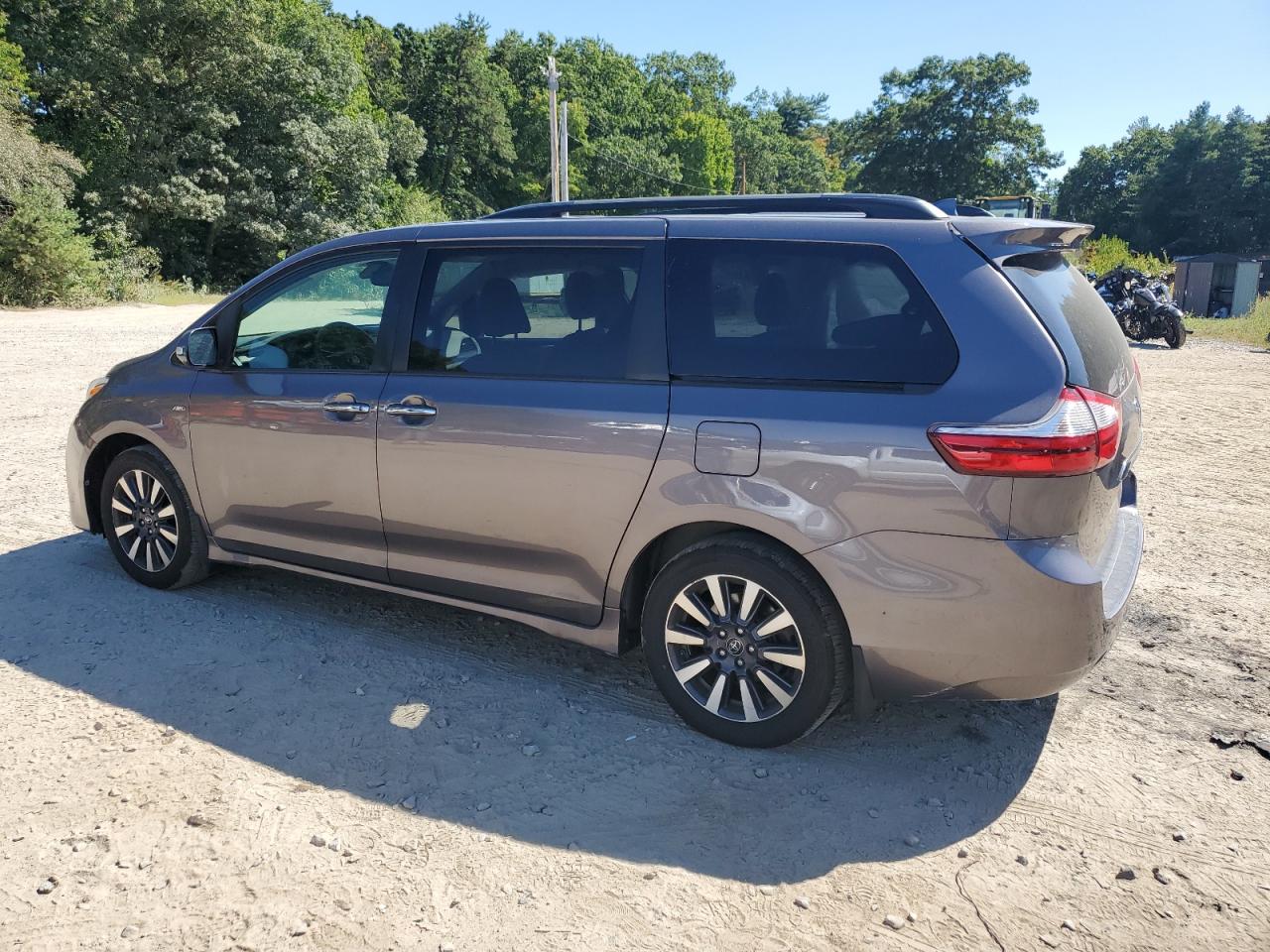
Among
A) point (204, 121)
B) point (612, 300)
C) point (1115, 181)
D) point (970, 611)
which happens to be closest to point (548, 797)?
point (970, 611)

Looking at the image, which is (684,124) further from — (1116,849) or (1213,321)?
(1116,849)

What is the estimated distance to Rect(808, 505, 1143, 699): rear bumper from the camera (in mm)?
3039

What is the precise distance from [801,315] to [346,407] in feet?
6.55

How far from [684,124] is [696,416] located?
99455mm

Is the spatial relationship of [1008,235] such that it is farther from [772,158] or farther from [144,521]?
[772,158]

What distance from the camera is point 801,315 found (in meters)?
3.41

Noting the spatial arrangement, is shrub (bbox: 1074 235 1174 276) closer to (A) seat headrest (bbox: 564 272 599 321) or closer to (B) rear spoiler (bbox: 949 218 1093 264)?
(B) rear spoiler (bbox: 949 218 1093 264)

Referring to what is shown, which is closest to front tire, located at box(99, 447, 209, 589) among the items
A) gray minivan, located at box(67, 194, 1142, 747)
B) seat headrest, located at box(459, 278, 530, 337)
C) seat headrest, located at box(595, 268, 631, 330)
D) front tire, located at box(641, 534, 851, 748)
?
gray minivan, located at box(67, 194, 1142, 747)

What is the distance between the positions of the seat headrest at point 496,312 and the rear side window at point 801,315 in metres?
0.72

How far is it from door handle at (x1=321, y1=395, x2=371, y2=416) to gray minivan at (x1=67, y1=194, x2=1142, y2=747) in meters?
0.02

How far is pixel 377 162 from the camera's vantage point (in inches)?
1796

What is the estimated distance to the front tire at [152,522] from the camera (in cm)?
490

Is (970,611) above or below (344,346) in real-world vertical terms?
below

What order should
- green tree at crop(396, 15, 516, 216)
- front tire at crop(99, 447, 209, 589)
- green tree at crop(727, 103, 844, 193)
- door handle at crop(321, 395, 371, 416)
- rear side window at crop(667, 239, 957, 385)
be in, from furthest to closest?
green tree at crop(727, 103, 844, 193) → green tree at crop(396, 15, 516, 216) → front tire at crop(99, 447, 209, 589) → door handle at crop(321, 395, 371, 416) → rear side window at crop(667, 239, 957, 385)
